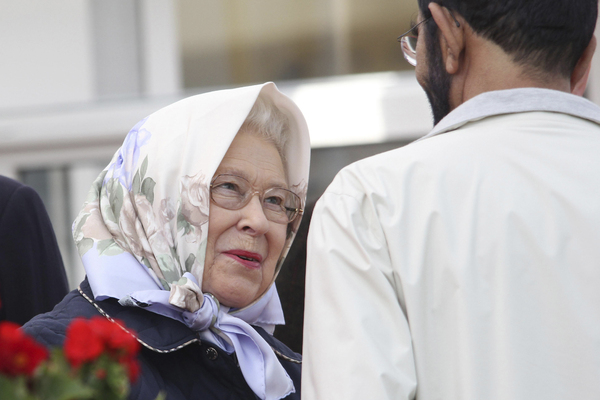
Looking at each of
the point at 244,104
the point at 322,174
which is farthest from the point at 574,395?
the point at 322,174

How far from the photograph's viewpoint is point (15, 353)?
1.55 feet

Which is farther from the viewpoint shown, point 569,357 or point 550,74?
point 550,74

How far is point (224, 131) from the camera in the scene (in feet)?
5.95

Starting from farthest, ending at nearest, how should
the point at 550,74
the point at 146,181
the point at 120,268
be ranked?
1. the point at 146,181
2. the point at 120,268
3. the point at 550,74

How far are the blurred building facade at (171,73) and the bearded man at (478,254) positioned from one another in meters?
3.17

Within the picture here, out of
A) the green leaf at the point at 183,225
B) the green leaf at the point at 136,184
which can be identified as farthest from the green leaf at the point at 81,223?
the green leaf at the point at 183,225

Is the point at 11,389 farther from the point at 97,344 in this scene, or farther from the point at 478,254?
the point at 478,254

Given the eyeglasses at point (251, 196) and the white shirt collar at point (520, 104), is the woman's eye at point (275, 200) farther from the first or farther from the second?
the white shirt collar at point (520, 104)

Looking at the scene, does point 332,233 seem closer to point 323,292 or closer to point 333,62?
point 323,292

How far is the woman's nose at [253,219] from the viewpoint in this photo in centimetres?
183

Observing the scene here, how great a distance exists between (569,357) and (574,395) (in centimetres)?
6

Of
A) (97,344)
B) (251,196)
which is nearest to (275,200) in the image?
Answer: (251,196)

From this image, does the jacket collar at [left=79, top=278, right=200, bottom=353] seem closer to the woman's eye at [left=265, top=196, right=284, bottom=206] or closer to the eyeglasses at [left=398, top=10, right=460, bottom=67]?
the woman's eye at [left=265, top=196, right=284, bottom=206]

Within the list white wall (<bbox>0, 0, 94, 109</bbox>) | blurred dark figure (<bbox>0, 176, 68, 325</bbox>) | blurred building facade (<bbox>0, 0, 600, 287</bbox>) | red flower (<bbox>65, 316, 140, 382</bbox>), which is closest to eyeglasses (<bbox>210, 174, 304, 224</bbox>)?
blurred dark figure (<bbox>0, 176, 68, 325</bbox>)
